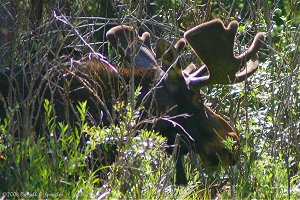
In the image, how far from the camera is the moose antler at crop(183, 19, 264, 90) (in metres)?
7.28

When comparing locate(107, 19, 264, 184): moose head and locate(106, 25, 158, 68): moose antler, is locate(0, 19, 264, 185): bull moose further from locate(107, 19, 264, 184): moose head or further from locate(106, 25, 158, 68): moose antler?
locate(106, 25, 158, 68): moose antler

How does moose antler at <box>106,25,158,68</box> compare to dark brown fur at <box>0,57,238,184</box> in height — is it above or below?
above

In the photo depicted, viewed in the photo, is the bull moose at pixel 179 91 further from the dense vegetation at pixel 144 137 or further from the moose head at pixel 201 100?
the dense vegetation at pixel 144 137

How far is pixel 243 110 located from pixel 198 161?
2.50 feet

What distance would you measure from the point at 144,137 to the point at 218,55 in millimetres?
1785

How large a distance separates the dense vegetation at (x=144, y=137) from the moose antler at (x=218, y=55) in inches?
6.0

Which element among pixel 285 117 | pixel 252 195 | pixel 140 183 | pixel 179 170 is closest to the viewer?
pixel 140 183

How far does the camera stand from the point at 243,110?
27.9 feet

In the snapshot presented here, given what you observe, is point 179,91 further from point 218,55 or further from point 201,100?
point 218,55

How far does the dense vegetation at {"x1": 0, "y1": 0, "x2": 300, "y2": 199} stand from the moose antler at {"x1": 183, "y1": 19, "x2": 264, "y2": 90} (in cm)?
15

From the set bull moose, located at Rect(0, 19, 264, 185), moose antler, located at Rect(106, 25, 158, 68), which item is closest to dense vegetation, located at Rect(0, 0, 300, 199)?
bull moose, located at Rect(0, 19, 264, 185)

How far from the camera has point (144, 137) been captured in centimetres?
604

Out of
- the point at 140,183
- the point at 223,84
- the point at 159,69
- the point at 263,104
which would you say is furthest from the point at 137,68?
the point at 140,183

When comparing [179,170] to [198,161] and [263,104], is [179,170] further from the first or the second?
[263,104]
